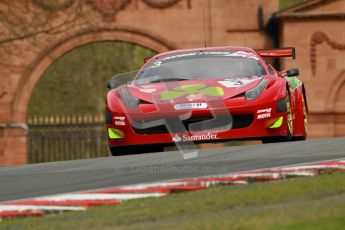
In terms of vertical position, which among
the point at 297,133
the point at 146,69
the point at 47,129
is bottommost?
the point at 47,129

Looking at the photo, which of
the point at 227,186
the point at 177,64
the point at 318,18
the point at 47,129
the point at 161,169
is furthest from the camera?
the point at 47,129

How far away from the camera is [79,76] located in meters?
54.3

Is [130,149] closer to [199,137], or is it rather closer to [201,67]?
[199,137]

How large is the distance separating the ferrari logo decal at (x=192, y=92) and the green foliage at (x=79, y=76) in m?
38.9

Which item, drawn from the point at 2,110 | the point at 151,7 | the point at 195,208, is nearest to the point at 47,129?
the point at 2,110

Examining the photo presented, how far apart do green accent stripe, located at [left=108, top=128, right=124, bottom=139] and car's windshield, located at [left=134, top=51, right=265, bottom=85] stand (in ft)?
3.09

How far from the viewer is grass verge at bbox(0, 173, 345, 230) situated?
7379mm

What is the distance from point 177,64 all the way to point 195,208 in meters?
6.63

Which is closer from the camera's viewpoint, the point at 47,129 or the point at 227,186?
the point at 227,186

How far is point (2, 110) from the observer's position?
34312mm

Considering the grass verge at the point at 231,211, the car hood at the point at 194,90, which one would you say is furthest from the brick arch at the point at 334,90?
the grass verge at the point at 231,211

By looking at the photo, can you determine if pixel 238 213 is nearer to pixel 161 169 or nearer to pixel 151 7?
pixel 161 169

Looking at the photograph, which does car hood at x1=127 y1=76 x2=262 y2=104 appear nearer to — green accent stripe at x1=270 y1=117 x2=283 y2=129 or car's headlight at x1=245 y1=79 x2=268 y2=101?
car's headlight at x1=245 y1=79 x2=268 y2=101

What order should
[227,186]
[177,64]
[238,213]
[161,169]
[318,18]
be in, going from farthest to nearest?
[318,18]
[177,64]
[161,169]
[227,186]
[238,213]
